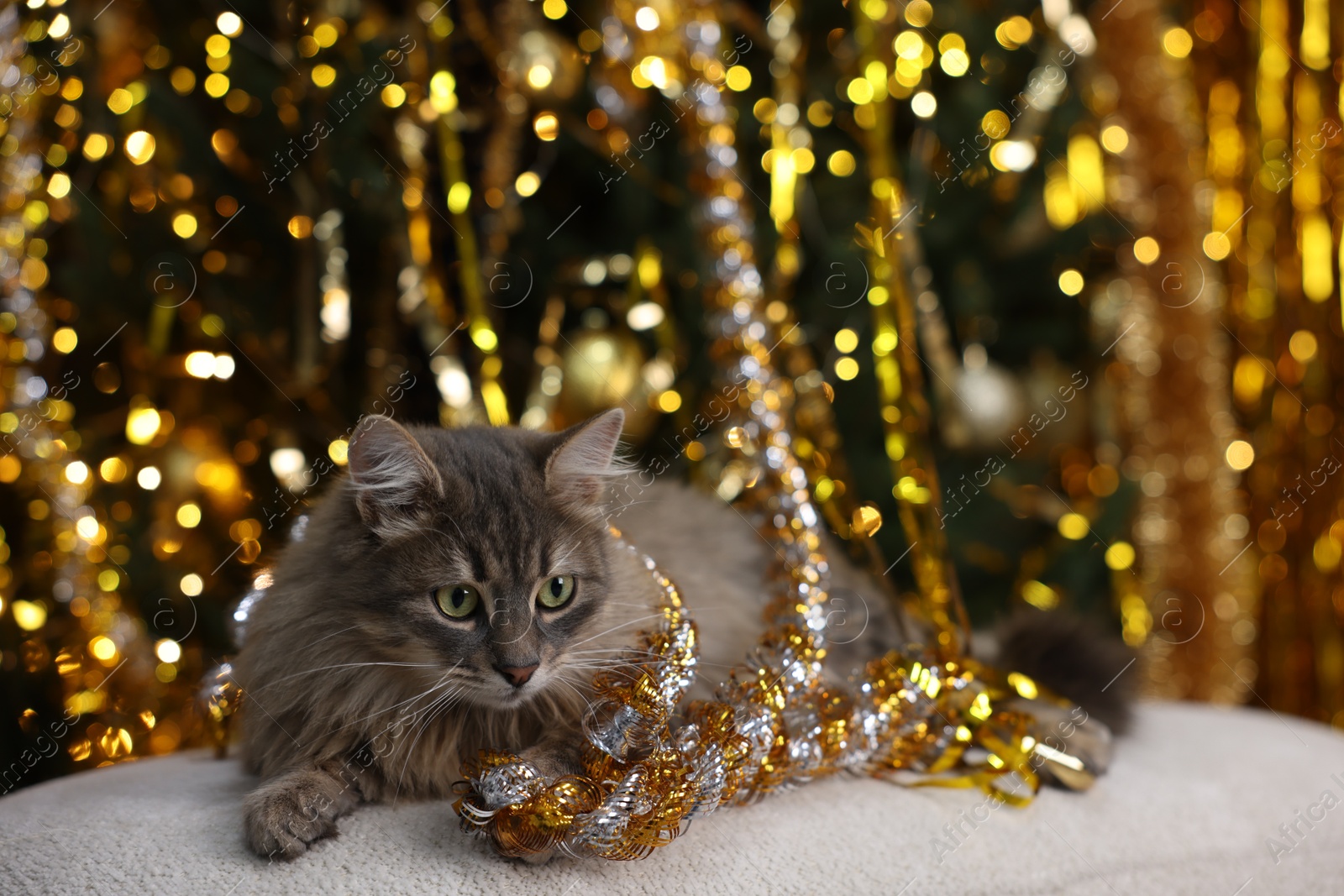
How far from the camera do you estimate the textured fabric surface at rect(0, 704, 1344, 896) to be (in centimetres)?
81

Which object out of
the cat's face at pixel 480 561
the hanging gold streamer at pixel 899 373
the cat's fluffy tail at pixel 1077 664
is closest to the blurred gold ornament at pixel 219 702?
the cat's face at pixel 480 561

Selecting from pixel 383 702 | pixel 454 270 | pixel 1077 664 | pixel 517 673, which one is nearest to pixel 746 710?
pixel 517 673

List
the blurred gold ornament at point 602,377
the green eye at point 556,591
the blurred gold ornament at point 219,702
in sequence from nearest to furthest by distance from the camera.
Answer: the green eye at point 556,591, the blurred gold ornament at point 219,702, the blurred gold ornament at point 602,377

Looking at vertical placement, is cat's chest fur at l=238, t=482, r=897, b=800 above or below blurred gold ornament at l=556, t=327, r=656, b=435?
below

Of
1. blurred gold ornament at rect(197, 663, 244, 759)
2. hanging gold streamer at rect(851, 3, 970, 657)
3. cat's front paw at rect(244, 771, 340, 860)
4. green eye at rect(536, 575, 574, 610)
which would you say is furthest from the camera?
hanging gold streamer at rect(851, 3, 970, 657)

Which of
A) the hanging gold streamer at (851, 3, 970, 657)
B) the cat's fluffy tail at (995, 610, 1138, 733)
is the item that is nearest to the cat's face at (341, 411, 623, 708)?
the hanging gold streamer at (851, 3, 970, 657)

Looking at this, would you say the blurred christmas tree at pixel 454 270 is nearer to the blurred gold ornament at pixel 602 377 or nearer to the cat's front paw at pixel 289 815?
the blurred gold ornament at pixel 602 377

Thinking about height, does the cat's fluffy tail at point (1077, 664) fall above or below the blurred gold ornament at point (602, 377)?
below

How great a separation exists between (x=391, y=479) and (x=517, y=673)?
23 centimetres

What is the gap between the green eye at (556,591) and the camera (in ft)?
3.01

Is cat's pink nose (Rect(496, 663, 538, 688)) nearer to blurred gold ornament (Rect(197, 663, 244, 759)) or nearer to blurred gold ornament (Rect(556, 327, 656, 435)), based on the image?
blurred gold ornament (Rect(197, 663, 244, 759))

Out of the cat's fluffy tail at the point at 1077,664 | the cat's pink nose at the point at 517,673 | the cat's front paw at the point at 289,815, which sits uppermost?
the cat's pink nose at the point at 517,673

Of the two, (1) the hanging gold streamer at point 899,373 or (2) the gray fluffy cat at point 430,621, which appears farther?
(1) the hanging gold streamer at point 899,373

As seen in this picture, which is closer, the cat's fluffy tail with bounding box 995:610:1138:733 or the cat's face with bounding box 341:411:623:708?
the cat's face with bounding box 341:411:623:708
